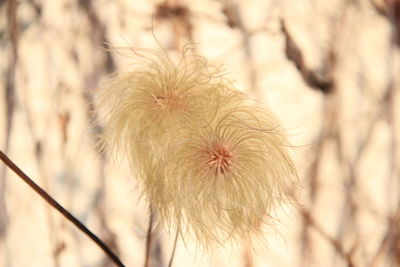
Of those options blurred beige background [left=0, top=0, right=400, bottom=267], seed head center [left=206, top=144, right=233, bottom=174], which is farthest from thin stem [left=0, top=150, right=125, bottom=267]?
seed head center [left=206, top=144, right=233, bottom=174]

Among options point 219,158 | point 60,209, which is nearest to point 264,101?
point 219,158

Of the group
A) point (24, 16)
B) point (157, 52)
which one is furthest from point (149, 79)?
point (24, 16)

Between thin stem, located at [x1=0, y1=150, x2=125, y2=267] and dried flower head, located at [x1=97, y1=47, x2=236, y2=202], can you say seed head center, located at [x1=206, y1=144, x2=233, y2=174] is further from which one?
thin stem, located at [x1=0, y1=150, x2=125, y2=267]

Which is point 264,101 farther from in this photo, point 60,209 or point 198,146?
point 60,209

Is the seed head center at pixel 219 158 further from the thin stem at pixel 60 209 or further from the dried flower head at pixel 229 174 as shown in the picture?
the thin stem at pixel 60 209

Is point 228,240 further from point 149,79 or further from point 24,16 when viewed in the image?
point 24,16

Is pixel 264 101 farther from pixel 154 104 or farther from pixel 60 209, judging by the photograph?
pixel 60 209

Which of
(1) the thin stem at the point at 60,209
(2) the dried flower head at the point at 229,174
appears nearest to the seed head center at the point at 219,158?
(2) the dried flower head at the point at 229,174
